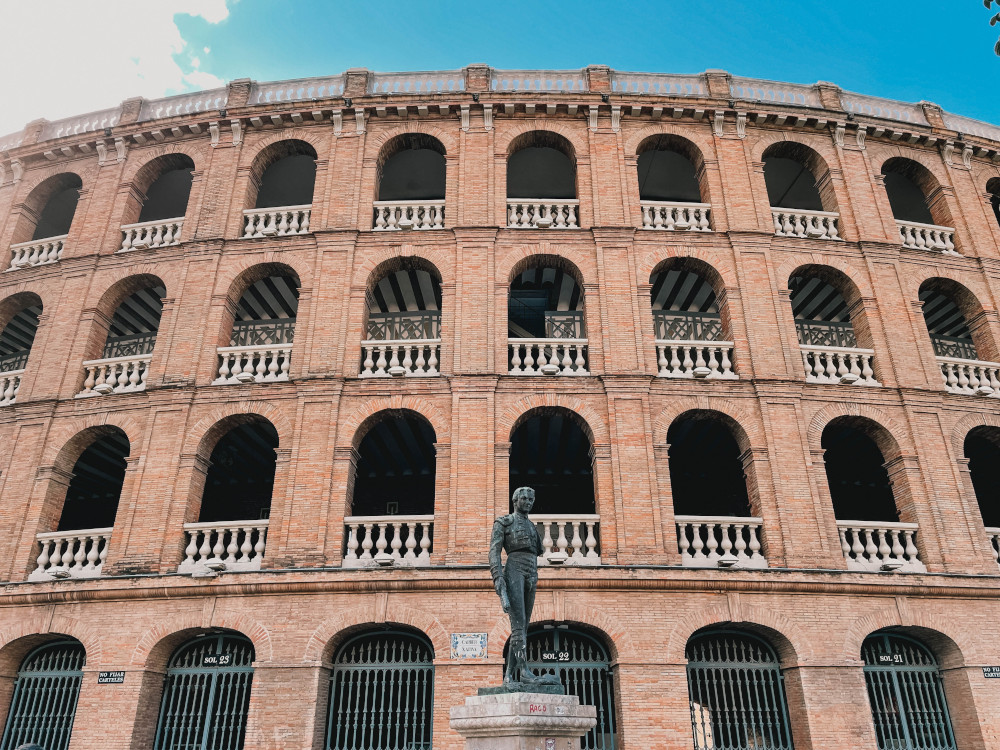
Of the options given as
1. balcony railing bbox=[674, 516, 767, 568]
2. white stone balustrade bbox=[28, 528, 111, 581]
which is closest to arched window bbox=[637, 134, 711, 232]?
balcony railing bbox=[674, 516, 767, 568]

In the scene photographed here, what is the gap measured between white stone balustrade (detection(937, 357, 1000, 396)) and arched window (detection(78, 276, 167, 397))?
1712 cm

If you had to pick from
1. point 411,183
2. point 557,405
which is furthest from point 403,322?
point 557,405

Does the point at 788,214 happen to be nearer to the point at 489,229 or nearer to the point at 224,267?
the point at 489,229

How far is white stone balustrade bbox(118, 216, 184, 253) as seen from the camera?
1647cm

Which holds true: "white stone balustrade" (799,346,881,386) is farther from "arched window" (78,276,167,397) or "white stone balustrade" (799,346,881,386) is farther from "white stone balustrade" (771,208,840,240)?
"arched window" (78,276,167,397)

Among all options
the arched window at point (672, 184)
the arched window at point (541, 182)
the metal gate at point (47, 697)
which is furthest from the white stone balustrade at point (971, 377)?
the metal gate at point (47, 697)

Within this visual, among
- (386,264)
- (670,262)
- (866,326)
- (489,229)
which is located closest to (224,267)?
(386,264)

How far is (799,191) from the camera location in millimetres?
18953

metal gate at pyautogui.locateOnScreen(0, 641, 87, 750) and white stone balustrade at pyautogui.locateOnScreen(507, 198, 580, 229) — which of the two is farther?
white stone balustrade at pyautogui.locateOnScreen(507, 198, 580, 229)

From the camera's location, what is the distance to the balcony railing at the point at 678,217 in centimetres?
1591

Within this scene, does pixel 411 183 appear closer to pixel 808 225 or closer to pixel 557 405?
Answer: pixel 557 405

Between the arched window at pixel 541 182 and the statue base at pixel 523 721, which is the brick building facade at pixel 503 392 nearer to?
the arched window at pixel 541 182

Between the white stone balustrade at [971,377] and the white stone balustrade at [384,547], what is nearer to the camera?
the white stone balustrade at [384,547]

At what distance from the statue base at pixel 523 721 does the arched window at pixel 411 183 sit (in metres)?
11.2
